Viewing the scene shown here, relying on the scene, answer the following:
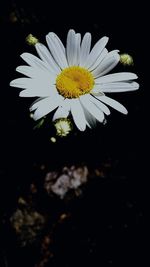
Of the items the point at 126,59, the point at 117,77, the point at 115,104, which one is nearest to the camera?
the point at 115,104

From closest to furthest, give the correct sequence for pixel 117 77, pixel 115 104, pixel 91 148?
1. pixel 115 104
2. pixel 117 77
3. pixel 91 148

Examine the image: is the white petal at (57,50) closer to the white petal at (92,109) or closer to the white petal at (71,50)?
the white petal at (71,50)

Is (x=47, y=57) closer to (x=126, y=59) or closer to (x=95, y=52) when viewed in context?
(x=95, y=52)

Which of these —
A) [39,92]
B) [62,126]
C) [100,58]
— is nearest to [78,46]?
[100,58]

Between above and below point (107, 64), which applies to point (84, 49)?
above

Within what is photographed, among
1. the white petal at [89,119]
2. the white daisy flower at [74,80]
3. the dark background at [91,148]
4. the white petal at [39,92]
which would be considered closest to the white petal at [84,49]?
the white daisy flower at [74,80]

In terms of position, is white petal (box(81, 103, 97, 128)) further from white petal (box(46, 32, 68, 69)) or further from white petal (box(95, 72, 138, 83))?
white petal (box(46, 32, 68, 69))

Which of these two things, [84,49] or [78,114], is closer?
[78,114]

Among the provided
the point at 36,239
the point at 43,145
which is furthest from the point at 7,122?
the point at 36,239

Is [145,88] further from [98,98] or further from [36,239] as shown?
[36,239]
